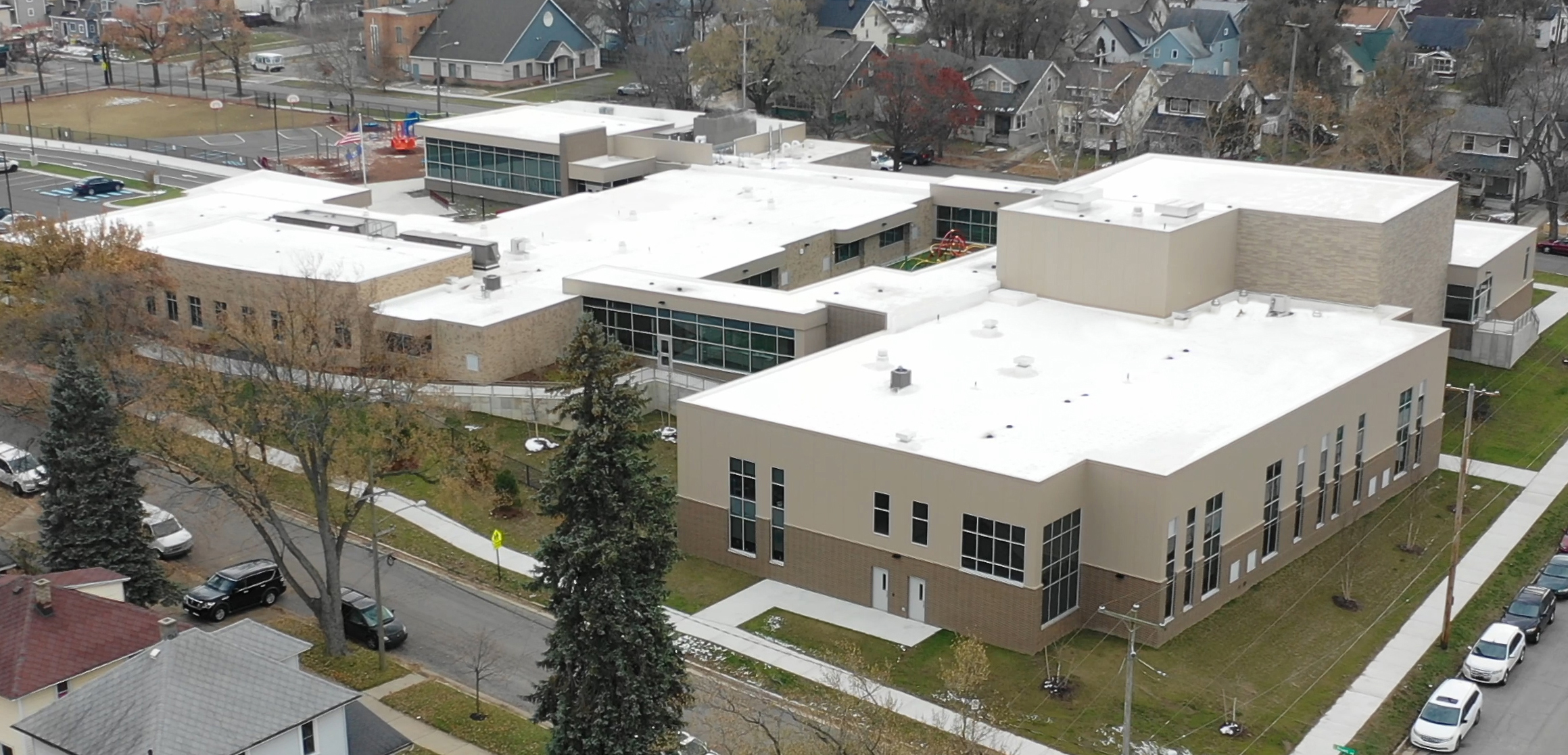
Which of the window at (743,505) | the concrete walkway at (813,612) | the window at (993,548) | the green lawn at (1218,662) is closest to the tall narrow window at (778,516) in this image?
the window at (743,505)

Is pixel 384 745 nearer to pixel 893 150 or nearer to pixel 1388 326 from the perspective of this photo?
pixel 1388 326

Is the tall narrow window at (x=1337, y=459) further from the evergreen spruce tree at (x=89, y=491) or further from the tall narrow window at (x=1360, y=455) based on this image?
the evergreen spruce tree at (x=89, y=491)

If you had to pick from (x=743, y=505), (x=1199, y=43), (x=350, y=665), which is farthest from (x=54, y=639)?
(x=1199, y=43)

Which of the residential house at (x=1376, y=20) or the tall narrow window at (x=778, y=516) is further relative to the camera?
the residential house at (x=1376, y=20)

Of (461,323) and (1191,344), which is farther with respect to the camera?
(461,323)

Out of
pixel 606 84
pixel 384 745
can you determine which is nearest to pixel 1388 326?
pixel 384 745

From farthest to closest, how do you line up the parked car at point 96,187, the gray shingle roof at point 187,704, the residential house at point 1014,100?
the residential house at point 1014,100 < the parked car at point 96,187 < the gray shingle roof at point 187,704

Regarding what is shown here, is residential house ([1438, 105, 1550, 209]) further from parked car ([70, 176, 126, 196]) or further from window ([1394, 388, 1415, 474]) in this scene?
parked car ([70, 176, 126, 196])
